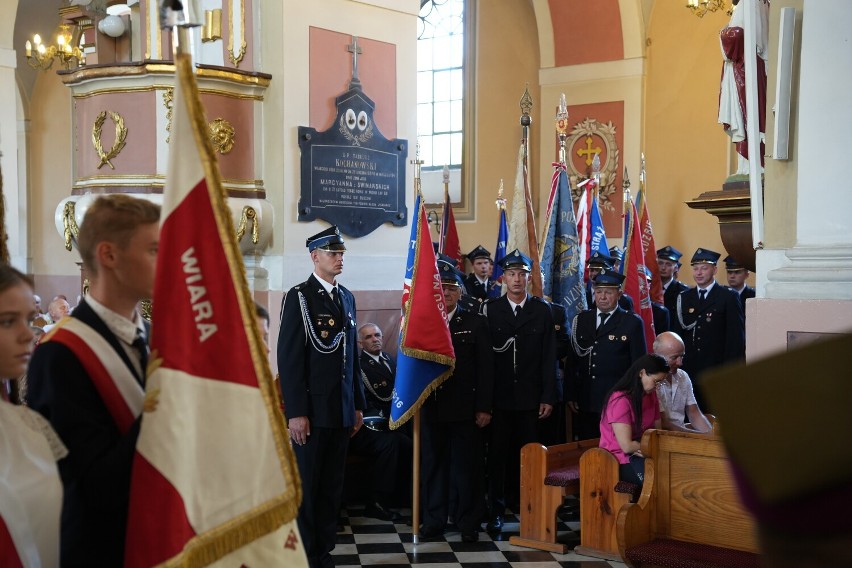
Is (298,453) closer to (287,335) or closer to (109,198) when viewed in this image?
(287,335)

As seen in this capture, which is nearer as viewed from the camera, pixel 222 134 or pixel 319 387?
pixel 319 387

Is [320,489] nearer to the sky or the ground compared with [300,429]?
nearer to the ground

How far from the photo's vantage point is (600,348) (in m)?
5.84

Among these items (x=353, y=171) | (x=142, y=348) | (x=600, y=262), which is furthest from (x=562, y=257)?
(x=142, y=348)

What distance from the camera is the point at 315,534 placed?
4.59 metres

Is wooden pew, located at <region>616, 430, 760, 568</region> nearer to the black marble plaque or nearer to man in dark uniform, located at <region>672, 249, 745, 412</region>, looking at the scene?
man in dark uniform, located at <region>672, 249, 745, 412</region>

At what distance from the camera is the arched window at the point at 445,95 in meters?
11.9

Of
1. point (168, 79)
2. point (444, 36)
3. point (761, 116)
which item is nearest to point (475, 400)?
point (761, 116)

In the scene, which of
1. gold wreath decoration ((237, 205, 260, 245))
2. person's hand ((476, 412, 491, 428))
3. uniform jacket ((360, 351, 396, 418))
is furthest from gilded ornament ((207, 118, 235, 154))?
person's hand ((476, 412, 491, 428))

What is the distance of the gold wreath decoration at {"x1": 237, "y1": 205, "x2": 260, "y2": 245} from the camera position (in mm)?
6221

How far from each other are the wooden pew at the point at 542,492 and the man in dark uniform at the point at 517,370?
321mm

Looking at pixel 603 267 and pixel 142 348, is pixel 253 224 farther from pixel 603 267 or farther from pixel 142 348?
pixel 142 348

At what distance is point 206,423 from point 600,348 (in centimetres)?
448

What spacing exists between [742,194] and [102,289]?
3.42 meters
